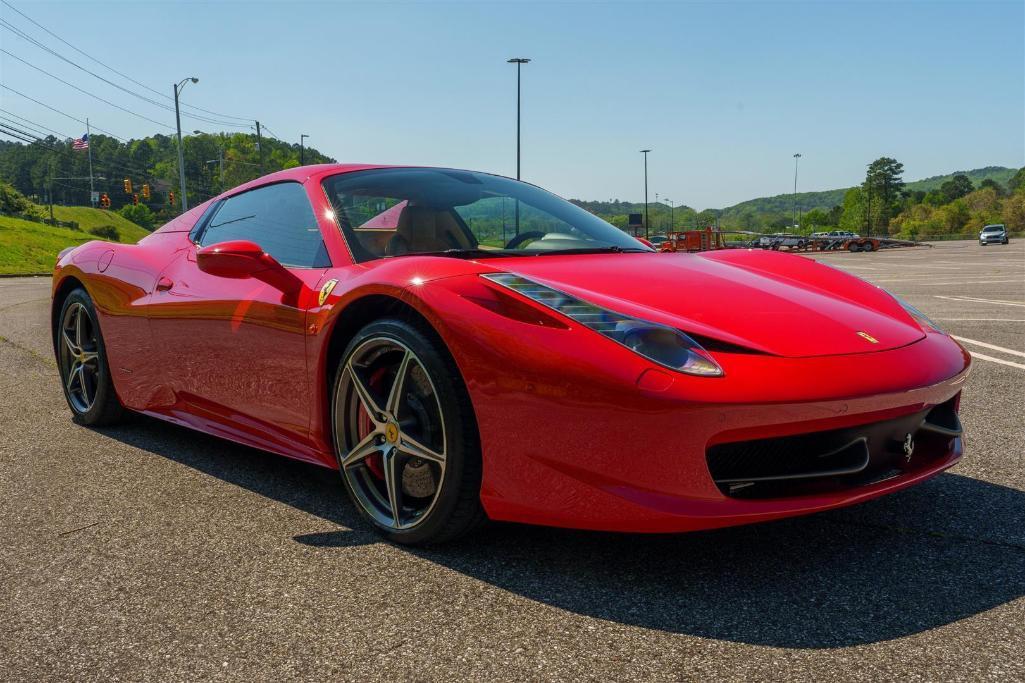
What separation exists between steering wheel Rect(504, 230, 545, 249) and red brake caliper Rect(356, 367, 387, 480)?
0.75 meters

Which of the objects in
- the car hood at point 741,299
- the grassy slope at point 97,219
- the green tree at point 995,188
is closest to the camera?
the car hood at point 741,299

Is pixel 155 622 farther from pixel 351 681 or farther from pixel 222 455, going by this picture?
pixel 222 455

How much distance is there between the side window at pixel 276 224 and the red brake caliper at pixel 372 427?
1.65ft

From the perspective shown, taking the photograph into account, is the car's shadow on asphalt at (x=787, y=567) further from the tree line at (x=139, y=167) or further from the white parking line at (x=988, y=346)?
the tree line at (x=139, y=167)

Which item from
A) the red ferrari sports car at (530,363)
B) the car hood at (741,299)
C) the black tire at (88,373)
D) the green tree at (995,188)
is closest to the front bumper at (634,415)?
the red ferrari sports car at (530,363)

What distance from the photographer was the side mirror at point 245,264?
2.88 metres

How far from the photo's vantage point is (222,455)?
3684 mm

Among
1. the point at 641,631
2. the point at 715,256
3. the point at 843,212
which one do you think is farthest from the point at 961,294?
the point at 843,212

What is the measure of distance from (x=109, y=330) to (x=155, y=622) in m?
2.34

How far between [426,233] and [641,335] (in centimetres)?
126

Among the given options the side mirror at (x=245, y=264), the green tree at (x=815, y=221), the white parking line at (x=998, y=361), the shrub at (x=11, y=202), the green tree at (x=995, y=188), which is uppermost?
the green tree at (x=995, y=188)

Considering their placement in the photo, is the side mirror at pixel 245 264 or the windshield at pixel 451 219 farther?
the windshield at pixel 451 219

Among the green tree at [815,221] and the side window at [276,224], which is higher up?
the green tree at [815,221]

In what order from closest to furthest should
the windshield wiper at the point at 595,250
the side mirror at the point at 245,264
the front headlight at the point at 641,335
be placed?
the front headlight at the point at 641,335 < the side mirror at the point at 245,264 < the windshield wiper at the point at 595,250
